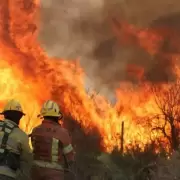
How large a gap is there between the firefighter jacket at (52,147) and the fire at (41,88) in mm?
14300

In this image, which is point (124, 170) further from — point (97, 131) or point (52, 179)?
point (97, 131)

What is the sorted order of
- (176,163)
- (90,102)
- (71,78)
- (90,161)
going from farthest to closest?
(90,102), (71,78), (90,161), (176,163)

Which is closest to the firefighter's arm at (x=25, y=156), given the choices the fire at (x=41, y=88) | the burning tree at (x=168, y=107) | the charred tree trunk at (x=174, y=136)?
the fire at (x=41, y=88)

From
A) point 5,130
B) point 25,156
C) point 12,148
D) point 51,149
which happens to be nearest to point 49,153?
point 51,149

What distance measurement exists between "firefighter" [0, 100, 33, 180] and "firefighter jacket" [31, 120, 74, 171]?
0.89 ft

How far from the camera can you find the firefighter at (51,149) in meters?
6.52

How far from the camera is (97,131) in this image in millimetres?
29250

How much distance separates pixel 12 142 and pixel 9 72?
1691 centimetres

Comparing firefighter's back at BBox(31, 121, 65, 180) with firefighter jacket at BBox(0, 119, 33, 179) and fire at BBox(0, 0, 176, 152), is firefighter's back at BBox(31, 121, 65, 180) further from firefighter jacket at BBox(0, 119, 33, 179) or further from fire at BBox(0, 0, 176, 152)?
fire at BBox(0, 0, 176, 152)

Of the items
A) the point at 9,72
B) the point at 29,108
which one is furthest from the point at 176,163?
the point at 29,108

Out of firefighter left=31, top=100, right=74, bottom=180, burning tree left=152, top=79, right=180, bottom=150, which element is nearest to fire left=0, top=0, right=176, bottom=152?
burning tree left=152, top=79, right=180, bottom=150

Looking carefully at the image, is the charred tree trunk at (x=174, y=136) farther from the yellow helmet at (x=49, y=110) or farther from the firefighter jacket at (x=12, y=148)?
the firefighter jacket at (x=12, y=148)

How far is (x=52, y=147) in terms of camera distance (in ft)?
21.4

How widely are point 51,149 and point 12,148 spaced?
2.02 ft
